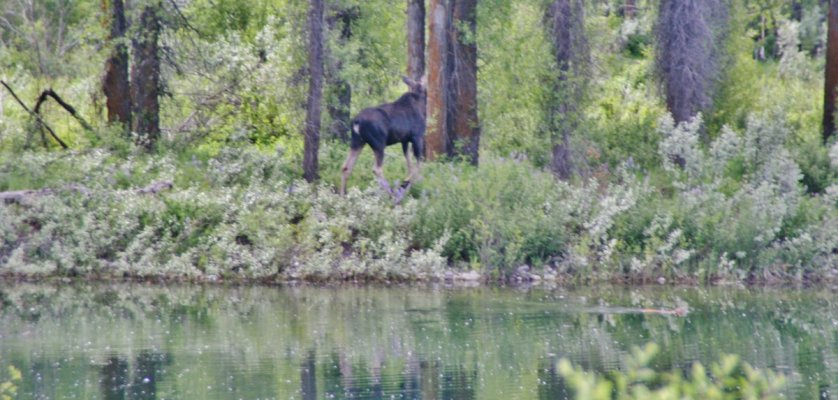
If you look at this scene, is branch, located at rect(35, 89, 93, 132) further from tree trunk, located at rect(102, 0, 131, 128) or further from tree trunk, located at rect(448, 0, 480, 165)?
tree trunk, located at rect(448, 0, 480, 165)

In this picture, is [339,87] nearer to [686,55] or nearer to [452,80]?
[452,80]

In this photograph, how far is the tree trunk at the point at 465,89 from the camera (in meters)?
A: 23.8

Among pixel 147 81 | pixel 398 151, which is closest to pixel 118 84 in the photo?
pixel 147 81

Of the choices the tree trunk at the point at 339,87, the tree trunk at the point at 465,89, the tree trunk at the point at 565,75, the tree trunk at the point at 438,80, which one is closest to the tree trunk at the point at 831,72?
the tree trunk at the point at 565,75

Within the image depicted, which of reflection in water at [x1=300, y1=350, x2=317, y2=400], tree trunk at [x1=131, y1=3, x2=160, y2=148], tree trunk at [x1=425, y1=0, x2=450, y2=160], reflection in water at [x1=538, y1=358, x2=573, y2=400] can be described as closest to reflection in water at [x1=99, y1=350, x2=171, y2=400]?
reflection in water at [x1=300, y1=350, x2=317, y2=400]

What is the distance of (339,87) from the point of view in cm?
2262

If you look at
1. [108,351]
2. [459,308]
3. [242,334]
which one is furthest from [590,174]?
[108,351]

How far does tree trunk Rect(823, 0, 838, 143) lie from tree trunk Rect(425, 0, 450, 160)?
7.53 meters

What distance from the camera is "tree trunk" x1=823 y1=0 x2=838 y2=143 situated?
2427cm

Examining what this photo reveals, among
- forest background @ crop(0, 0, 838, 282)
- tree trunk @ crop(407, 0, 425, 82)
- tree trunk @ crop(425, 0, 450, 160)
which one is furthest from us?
tree trunk @ crop(425, 0, 450, 160)

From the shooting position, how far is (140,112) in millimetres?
23641

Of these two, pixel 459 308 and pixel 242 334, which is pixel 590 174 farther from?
pixel 242 334

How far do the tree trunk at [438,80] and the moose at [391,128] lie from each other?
239 centimetres

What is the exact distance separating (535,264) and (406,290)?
2.46 meters
